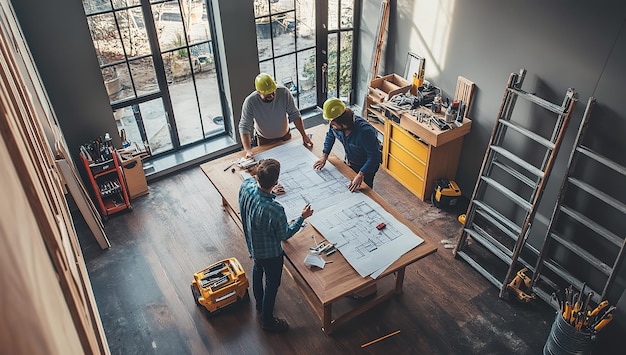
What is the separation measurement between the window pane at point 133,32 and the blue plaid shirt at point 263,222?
2924 mm

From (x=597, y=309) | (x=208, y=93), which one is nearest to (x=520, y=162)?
(x=597, y=309)

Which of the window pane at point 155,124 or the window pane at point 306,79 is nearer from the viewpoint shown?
the window pane at point 155,124

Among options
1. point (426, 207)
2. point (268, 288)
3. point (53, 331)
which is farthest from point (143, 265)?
point (53, 331)

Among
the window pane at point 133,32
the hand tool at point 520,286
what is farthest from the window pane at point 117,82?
the hand tool at point 520,286

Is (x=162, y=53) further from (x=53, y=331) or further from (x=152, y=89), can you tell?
(x=53, y=331)

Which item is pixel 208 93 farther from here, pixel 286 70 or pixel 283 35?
pixel 283 35

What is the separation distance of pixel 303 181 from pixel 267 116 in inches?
34.4

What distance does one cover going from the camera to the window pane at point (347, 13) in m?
6.56

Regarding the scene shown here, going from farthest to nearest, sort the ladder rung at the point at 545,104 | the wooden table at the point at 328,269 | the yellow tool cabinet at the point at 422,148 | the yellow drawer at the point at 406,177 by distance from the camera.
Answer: the yellow drawer at the point at 406,177 → the yellow tool cabinet at the point at 422,148 → the ladder rung at the point at 545,104 → the wooden table at the point at 328,269

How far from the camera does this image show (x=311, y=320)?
14.0ft

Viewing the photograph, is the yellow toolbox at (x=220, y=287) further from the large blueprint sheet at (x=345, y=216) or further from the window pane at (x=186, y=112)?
the window pane at (x=186, y=112)

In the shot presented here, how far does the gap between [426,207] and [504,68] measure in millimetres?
1799

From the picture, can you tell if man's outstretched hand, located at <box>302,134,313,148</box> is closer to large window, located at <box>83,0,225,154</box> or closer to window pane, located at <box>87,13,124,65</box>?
large window, located at <box>83,0,225,154</box>

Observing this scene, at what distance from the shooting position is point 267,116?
4.72 metres
